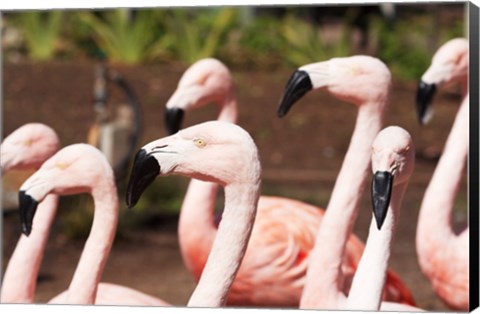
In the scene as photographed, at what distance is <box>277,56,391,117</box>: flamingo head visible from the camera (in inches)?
138

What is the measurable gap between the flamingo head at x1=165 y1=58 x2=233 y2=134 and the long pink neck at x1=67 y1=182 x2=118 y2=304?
95 centimetres

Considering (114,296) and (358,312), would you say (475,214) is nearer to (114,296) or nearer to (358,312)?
(358,312)

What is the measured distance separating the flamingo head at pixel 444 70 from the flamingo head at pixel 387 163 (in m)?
1.12

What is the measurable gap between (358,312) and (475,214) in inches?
37.9

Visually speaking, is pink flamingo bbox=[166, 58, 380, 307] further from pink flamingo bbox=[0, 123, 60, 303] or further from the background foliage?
the background foliage

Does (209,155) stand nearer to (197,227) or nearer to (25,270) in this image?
(25,270)

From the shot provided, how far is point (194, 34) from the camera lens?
11172 mm

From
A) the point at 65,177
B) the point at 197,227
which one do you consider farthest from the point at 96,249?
the point at 197,227

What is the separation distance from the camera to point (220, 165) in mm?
2727

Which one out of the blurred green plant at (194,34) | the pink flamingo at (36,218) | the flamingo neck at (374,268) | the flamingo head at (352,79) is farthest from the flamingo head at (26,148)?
the blurred green plant at (194,34)

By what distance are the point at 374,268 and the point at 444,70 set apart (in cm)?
132

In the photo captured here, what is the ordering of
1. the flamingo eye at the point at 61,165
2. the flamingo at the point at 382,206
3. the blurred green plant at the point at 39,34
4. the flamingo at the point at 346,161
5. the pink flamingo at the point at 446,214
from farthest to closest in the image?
the blurred green plant at the point at 39,34 → the pink flamingo at the point at 446,214 → the flamingo at the point at 346,161 → the flamingo eye at the point at 61,165 → the flamingo at the point at 382,206

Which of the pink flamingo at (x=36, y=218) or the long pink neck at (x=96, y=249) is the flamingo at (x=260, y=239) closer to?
the pink flamingo at (x=36, y=218)

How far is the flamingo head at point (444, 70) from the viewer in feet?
13.1
